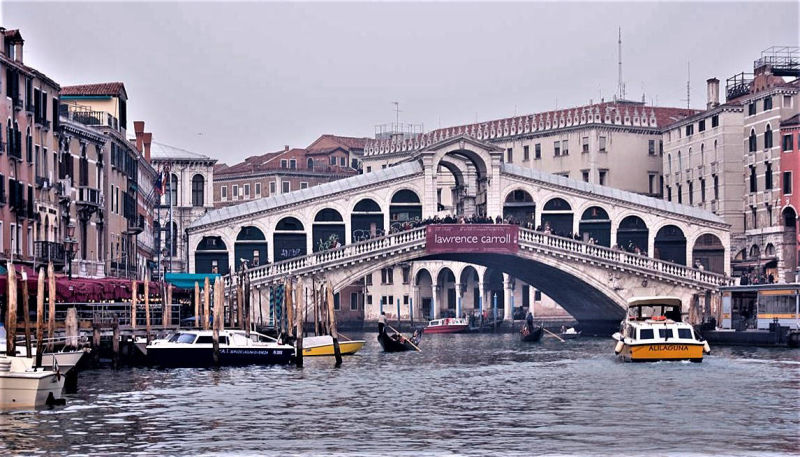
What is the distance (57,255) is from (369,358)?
1089cm

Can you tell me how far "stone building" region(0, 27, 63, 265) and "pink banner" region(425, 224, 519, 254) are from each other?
1995 centimetres

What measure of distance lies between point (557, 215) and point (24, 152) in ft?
106

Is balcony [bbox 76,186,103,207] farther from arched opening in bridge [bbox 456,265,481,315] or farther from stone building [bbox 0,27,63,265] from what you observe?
arched opening in bridge [bbox 456,265,481,315]

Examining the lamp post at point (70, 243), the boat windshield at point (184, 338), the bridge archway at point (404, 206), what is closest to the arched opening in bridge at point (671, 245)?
the bridge archway at point (404, 206)

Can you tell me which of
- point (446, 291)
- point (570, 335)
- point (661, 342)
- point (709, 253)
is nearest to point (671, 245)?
point (709, 253)

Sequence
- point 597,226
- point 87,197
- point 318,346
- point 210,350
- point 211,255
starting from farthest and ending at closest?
point 597,226 < point 211,255 < point 87,197 < point 318,346 < point 210,350

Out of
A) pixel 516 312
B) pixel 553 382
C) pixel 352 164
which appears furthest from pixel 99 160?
pixel 352 164

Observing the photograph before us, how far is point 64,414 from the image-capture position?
2995cm

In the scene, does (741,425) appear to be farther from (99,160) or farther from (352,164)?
(352,164)

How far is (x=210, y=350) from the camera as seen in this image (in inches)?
Result: 1715

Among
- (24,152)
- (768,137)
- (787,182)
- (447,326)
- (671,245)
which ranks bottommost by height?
(447,326)

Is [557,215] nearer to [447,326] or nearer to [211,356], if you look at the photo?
[447,326]

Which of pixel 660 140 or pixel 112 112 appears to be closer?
pixel 112 112

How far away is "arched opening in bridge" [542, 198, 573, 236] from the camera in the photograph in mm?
72062
